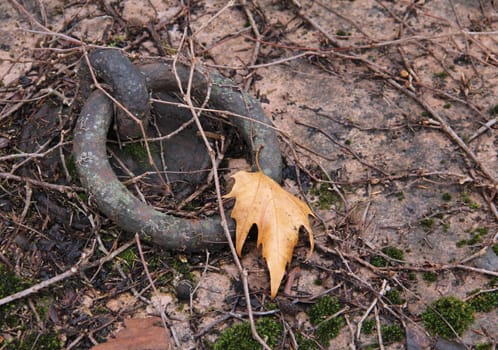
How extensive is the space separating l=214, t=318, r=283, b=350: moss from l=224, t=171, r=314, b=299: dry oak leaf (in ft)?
0.51

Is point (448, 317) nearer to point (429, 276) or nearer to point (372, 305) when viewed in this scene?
point (429, 276)

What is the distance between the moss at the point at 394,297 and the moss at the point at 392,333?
0.46ft

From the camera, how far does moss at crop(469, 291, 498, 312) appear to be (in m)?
3.36

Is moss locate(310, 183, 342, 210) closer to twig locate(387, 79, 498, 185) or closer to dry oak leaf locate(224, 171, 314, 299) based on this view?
dry oak leaf locate(224, 171, 314, 299)

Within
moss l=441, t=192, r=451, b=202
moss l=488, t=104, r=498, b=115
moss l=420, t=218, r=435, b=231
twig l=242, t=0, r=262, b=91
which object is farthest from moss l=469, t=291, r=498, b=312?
twig l=242, t=0, r=262, b=91

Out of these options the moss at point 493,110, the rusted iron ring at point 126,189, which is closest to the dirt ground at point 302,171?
the moss at point 493,110

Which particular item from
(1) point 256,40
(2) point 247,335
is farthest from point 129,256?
(1) point 256,40

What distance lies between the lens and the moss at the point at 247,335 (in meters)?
3.18

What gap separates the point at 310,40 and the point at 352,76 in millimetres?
447

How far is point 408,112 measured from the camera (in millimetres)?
4266

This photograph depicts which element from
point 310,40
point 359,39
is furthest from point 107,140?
point 359,39

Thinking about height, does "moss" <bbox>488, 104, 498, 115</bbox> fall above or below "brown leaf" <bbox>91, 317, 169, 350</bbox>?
above

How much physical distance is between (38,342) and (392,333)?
5.86 feet

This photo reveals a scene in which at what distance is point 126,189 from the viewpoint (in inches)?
138
